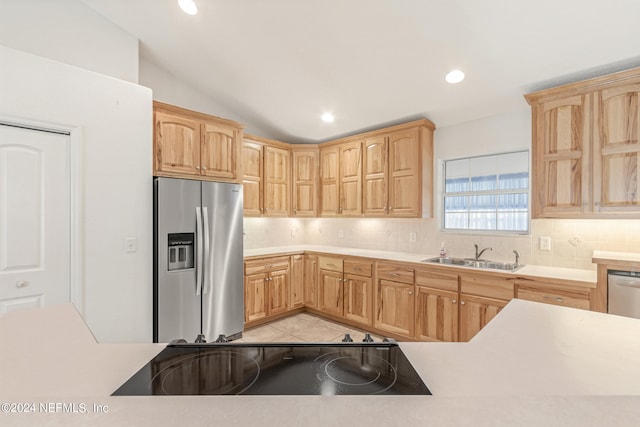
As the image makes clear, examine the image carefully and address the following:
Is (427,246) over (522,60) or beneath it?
beneath

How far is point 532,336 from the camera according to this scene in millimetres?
1008

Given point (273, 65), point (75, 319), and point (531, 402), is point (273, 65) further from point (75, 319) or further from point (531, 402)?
point (531, 402)

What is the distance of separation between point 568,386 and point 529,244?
276 centimetres

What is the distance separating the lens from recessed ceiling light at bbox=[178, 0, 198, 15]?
252 centimetres

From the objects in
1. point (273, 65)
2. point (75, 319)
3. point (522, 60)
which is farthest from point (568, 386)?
point (273, 65)

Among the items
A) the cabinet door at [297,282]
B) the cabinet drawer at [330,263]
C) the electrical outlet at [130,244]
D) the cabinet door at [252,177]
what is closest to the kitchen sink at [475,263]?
the cabinet drawer at [330,263]

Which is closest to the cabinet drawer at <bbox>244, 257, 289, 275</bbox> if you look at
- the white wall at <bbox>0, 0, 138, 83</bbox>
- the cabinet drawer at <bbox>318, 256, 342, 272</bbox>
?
the cabinet drawer at <bbox>318, 256, 342, 272</bbox>

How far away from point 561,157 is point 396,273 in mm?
1828

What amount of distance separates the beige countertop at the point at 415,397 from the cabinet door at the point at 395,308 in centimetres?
222

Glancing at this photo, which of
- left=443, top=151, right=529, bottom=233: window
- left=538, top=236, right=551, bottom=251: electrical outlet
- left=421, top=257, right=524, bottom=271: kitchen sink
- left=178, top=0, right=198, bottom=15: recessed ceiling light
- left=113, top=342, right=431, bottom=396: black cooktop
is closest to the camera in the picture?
left=113, top=342, right=431, bottom=396: black cooktop

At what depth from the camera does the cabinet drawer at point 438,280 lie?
289 centimetres

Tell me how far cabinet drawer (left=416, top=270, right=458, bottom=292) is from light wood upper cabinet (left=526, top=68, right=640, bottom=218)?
92 cm

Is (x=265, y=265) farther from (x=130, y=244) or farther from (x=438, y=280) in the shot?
(x=438, y=280)

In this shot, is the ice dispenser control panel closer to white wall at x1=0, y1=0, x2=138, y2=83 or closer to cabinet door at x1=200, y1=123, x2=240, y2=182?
cabinet door at x1=200, y1=123, x2=240, y2=182
